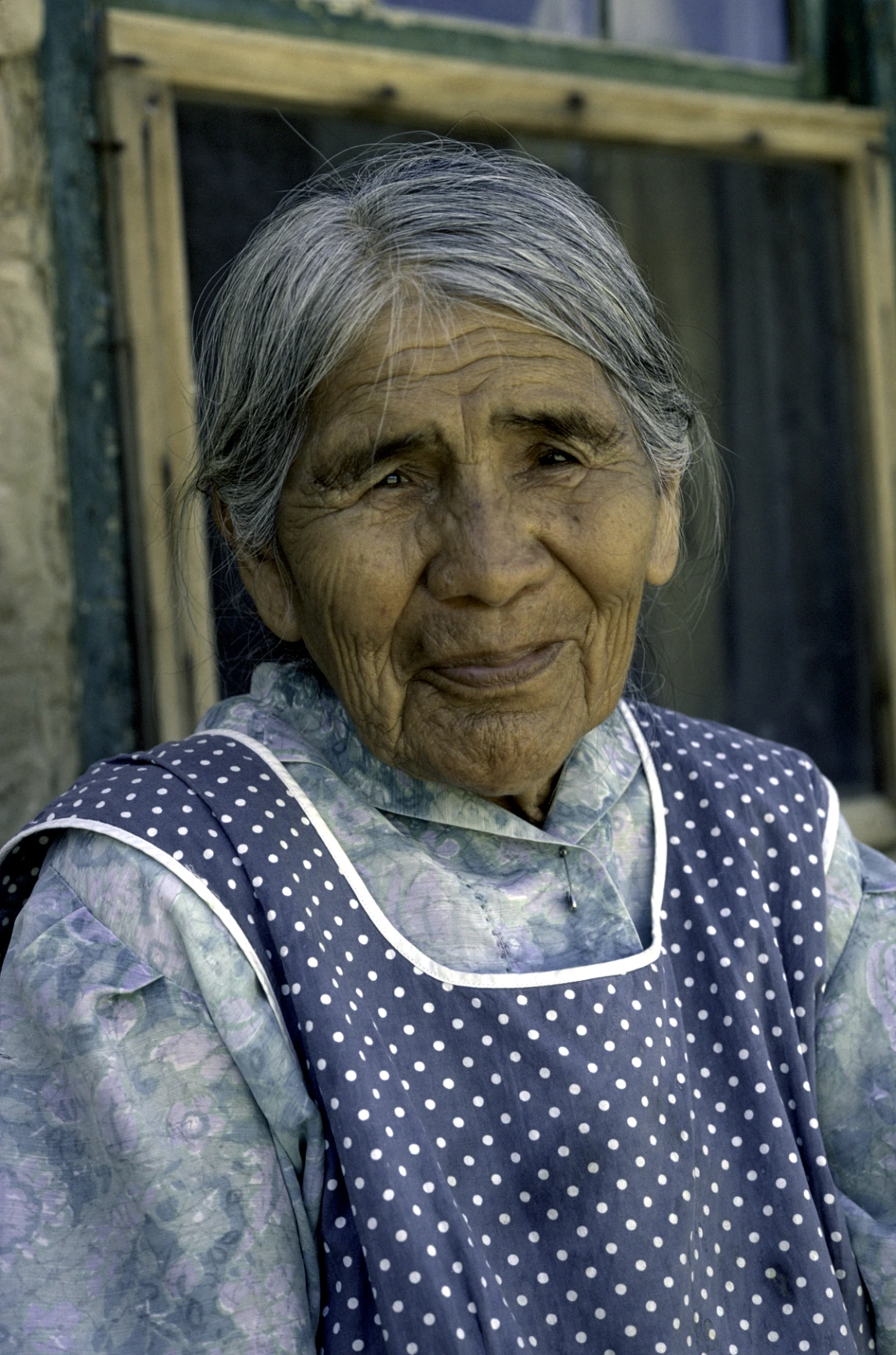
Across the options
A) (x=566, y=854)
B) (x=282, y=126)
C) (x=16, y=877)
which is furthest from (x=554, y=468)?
(x=282, y=126)

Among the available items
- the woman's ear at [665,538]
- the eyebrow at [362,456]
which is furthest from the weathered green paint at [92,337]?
the woman's ear at [665,538]

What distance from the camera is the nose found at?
1.46m

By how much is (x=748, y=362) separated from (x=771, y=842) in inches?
72.4

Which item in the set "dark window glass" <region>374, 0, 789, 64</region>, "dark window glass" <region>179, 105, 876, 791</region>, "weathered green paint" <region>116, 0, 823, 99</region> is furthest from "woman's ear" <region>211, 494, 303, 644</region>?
"dark window glass" <region>374, 0, 789, 64</region>

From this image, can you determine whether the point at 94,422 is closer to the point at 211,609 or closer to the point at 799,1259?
the point at 211,609

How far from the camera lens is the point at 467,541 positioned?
1.47 meters

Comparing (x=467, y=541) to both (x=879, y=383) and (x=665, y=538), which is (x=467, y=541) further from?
(x=879, y=383)

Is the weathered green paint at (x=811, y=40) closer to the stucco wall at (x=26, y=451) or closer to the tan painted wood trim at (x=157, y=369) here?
the tan painted wood trim at (x=157, y=369)

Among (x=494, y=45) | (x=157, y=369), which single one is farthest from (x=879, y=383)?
(x=157, y=369)

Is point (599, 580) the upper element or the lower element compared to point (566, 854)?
upper

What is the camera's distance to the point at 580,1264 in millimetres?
1423

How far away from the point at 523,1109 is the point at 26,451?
146cm

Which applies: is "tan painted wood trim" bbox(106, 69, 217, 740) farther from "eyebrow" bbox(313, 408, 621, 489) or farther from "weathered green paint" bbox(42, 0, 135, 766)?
"eyebrow" bbox(313, 408, 621, 489)

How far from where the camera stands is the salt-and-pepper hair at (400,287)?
149cm
